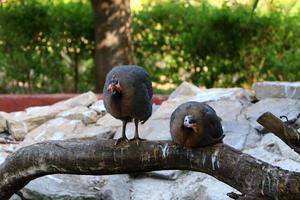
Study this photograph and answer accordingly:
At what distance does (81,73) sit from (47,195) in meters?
4.69

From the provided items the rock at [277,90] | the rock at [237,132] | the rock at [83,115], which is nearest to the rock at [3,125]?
the rock at [83,115]

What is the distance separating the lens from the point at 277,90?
6.61 m

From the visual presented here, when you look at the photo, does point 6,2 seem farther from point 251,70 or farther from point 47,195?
point 47,195

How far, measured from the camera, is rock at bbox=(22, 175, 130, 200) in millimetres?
5402

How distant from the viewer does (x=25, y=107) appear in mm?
8086

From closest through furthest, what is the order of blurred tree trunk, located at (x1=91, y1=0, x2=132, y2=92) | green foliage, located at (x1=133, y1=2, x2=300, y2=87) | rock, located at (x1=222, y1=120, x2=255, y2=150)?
rock, located at (x1=222, y1=120, x2=255, y2=150) → blurred tree trunk, located at (x1=91, y1=0, x2=132, y2=92) → green foliage, located at (x1=133, y1=2, x2=300, y2=87)

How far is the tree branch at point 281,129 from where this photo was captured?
430 centimetres

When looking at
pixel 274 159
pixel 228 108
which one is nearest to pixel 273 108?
A: pixel 228 108

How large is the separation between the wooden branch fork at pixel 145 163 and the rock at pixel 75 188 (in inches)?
7.4

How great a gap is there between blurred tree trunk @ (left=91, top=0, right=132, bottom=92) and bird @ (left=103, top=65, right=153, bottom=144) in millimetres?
4305

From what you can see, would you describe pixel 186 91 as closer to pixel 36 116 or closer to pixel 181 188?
pixel 36 116

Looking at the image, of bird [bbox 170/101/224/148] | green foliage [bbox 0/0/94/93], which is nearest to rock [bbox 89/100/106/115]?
green foliage [bbox 0/0/94/93]

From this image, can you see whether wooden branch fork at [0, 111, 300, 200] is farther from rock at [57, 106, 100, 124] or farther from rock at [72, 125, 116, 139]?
rock at [57, 106, 100, 124]

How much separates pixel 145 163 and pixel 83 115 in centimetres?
248
